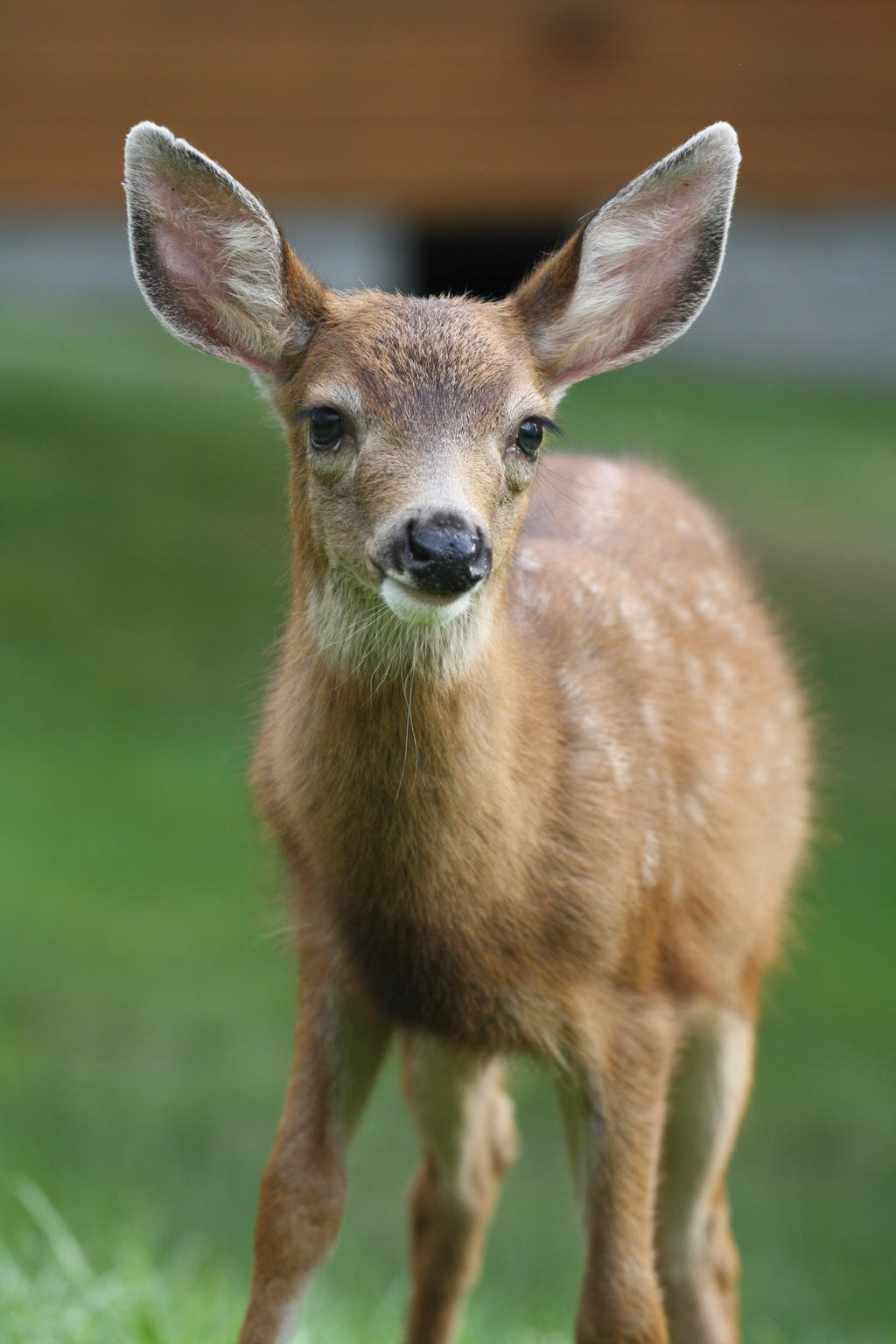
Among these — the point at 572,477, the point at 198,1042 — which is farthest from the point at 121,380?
the point at 572,477

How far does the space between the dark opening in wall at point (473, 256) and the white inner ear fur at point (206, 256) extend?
10355 mm

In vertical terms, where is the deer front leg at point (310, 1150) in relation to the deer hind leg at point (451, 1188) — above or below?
above

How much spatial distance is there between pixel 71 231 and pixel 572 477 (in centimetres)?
1890

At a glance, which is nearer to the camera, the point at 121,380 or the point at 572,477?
the point at 572,477

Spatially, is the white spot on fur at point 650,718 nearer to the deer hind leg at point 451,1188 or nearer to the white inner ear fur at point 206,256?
the deer hind leg at point 451,1188

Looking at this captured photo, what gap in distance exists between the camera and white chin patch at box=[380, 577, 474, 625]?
363 cm

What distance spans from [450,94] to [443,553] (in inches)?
287

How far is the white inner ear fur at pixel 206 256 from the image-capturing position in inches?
163

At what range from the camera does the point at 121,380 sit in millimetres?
15906

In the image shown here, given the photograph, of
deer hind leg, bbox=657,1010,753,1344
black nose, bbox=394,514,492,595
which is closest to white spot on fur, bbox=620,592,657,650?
deer hind leg, bbox=657,1010,753,1344

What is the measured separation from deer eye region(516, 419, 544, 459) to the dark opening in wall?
10.6 metres

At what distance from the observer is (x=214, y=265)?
4.26m

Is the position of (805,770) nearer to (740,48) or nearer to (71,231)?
(740,48)

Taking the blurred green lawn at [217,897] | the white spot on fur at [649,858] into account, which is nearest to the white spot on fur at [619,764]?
the white spot on fur at [649,858]
